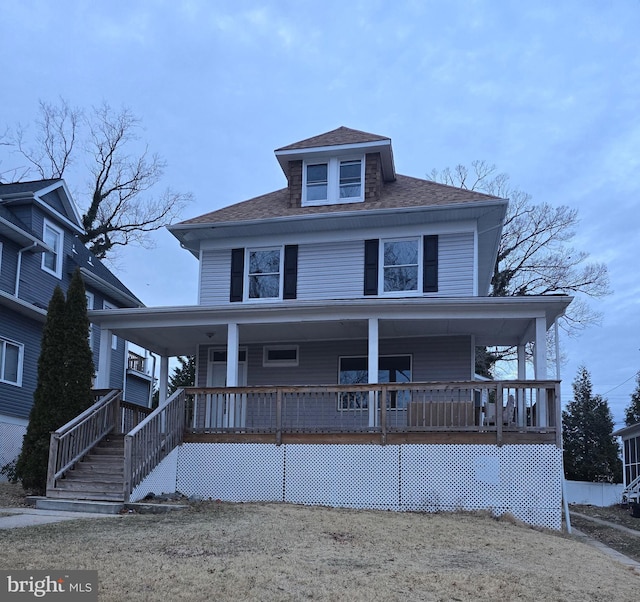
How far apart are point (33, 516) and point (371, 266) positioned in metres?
9.35

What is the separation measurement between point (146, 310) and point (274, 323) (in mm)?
2717

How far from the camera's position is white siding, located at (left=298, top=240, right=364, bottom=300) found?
17188mm

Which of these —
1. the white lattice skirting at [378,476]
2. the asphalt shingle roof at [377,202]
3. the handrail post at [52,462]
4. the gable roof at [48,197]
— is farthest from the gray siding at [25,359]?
the white lattice skirting at [378,476]

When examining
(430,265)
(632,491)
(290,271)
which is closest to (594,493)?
(632,491)

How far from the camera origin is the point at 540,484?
40.8 feet

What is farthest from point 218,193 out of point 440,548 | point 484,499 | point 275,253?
point 440,548

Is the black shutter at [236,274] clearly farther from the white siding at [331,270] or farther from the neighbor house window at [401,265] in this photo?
the neighbor house window at [401,265]

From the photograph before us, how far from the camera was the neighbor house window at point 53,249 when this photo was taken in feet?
74.3

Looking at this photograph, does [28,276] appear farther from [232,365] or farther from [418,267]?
[418,267]

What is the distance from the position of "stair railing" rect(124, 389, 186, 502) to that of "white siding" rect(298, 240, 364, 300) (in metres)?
4.52

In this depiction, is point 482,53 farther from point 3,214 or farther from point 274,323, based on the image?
point 3,214

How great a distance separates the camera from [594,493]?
28047 millimetres

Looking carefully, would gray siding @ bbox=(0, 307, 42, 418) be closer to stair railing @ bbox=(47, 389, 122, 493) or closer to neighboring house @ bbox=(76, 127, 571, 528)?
neighboring house @ bbox=(76, 127, 571, 528)

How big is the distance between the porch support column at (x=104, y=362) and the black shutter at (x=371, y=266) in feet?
19.3
